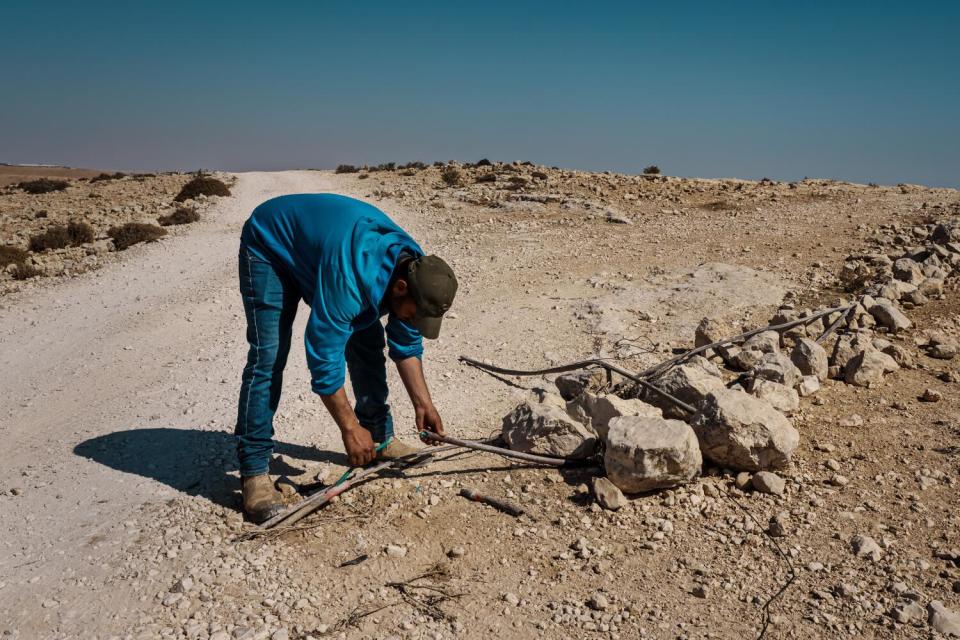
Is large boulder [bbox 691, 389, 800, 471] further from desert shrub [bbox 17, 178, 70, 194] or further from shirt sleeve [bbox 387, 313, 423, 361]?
desert shrub [bbox 17, 178, 70, 194]

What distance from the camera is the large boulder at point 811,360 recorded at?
4527mm

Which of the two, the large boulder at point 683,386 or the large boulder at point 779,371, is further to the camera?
the large boulder at point 779,371

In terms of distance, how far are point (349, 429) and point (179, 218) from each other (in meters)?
11.7

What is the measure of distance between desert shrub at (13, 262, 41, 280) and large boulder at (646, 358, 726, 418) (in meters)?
9.09

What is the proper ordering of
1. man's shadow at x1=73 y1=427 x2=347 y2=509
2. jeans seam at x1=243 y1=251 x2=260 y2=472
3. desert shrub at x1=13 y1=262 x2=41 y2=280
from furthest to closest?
desert shrub at x1=13 y1=262 x2=41 y2=280
man's shadow at x1=73 y1=427 x2=347 y2=509
jeans seam at x1=243 y1=251 x2=260 y2=472

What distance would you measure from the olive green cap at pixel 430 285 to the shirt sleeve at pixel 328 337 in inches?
9.6

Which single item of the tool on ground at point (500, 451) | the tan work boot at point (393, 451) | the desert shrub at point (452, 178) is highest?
the desert shrub at point (452, 178)

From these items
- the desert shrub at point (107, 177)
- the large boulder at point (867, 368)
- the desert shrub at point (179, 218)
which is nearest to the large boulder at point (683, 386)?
the large boulder at point (867, 368)

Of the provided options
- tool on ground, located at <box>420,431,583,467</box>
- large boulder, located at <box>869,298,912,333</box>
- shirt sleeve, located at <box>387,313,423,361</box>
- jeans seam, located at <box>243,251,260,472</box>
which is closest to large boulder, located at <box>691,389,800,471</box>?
tool on ground, located at <box>420,431,583,467</box>

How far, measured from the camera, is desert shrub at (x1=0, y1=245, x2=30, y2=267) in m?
10.2

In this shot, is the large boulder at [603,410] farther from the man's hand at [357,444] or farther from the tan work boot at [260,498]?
the tan work boot at [260,498]

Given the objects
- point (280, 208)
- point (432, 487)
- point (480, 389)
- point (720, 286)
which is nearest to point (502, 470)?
point (432, 487)

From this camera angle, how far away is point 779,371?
4.28 metres

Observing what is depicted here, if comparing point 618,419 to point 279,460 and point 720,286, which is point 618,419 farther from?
point 720,286
